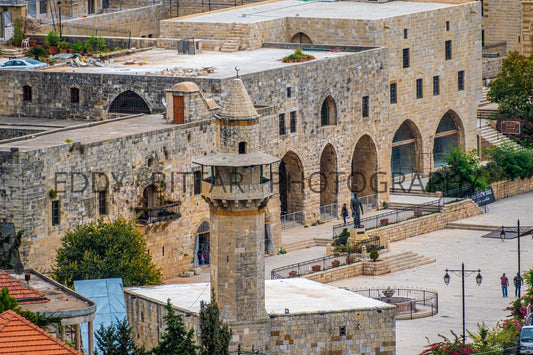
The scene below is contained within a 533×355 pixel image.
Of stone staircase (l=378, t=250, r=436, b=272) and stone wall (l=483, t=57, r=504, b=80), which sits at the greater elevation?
stone wall (l=483, t=57, r=504, b=80)

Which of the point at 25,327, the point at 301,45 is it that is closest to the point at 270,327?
the point at 25,327

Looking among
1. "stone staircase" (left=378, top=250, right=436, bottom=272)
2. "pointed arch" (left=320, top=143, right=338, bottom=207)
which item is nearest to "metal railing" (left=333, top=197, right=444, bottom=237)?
"pointed arch" (left=320, top=143, right=338, bottom=207)

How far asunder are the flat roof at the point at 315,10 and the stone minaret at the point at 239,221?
33.2 m

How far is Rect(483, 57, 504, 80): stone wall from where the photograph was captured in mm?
111875

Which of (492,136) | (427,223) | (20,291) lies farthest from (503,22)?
(20,291)

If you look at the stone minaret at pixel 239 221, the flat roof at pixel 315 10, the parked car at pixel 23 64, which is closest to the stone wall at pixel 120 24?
the flat roof at pixel 315 10

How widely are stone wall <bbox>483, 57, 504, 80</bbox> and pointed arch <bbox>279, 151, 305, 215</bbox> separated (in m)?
30.4

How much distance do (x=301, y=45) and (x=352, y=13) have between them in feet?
15.6

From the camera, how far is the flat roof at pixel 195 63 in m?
80.3

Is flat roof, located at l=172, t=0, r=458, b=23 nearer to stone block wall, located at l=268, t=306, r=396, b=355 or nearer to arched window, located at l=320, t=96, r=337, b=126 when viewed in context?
arched window, located at l=320, t=96, r=337, b=126

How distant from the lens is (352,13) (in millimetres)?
93250

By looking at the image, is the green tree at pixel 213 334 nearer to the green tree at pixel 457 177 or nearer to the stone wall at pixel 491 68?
the green tree at pixel 457 177

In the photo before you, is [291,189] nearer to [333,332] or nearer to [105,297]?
[105,297]

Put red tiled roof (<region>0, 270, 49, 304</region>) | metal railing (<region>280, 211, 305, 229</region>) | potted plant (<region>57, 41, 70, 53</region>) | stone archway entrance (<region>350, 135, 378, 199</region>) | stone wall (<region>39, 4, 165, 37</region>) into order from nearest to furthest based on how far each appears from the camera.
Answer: red tiled roof (<region>0, 270, 49, 304</region>), metal railing (<region>280, 211, 305, 229</region>), stone archway entrance (<region>350, 135, 378, 199</region>), potted plant (<region>57, 41, 70, 53</region>), stone wall (<region>39, 4, 165, 37</region>)
